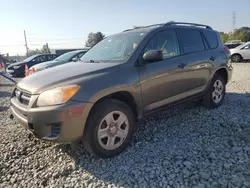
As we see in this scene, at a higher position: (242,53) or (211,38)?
(211,38)

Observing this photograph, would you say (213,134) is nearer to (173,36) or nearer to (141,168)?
(141,168)

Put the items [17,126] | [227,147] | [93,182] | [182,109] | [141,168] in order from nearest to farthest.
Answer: [93,182], [141,168], [227,147], [17,126], [182,109]

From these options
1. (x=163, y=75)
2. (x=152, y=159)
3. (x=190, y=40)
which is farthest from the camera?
(x=190, y=40)

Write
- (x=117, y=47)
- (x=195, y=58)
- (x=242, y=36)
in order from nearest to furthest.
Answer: (x=117, y=47), (x=195, y=58), (x=242, y=36)

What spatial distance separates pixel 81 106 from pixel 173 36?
230cm

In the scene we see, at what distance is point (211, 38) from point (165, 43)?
1654mm

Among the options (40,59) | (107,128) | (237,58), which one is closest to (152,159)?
(107,128)

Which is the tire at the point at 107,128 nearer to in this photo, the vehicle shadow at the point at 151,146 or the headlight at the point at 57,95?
the vehicle shadow at the point at 151,146

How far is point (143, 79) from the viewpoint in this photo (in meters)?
3.42

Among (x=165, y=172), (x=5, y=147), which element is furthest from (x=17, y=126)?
(x=165, y=172)

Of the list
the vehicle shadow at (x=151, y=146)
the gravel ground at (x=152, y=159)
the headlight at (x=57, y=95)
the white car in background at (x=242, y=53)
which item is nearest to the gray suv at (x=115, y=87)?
the headlight at (x=57, y=95)

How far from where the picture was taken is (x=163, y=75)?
371 centimetres

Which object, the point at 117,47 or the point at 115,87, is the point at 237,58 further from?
the point at 115,87

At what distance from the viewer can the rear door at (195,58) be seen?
13.9ft
